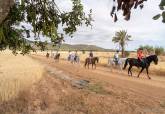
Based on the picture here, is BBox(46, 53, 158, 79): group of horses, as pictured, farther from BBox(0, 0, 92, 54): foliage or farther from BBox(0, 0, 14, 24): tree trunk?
BBox(0, 0, 14, 24): tree trunk

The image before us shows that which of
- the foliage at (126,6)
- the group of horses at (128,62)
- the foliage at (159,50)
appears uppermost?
the foliage at (126,6)

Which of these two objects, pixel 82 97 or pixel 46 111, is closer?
pixel 46 111

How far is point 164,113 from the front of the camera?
19359mm

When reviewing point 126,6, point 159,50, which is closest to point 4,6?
point 126,6

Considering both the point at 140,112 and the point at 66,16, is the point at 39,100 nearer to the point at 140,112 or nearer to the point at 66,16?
the point at 140,112

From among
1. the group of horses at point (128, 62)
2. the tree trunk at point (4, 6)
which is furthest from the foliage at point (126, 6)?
the group of horses at point (128, 62)

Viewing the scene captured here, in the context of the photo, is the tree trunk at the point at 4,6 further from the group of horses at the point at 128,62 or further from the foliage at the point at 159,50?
the foliage at the point at 159,50

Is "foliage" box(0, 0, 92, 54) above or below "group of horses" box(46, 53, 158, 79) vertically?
above

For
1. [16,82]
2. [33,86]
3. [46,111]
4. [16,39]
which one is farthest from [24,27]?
[33,86]

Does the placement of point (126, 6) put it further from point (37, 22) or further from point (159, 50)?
point (159, 50)

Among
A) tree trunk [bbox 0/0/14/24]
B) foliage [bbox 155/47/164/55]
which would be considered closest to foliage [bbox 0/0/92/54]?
tree trunk [bbox 0/0/14/24]

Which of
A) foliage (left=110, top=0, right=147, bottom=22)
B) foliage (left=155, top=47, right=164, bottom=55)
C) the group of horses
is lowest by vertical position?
foliage (left=155, top=47, right=164, bottom=55)

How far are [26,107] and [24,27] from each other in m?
6.59

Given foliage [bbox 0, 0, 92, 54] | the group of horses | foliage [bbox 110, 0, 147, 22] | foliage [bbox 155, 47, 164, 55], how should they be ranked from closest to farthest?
foliage [bbox 110, 0, 147, 22]
foliage [bbox 0, 0, 92, 54]
the group of horses
foliage [bbox 155, 47, 164, 55]
